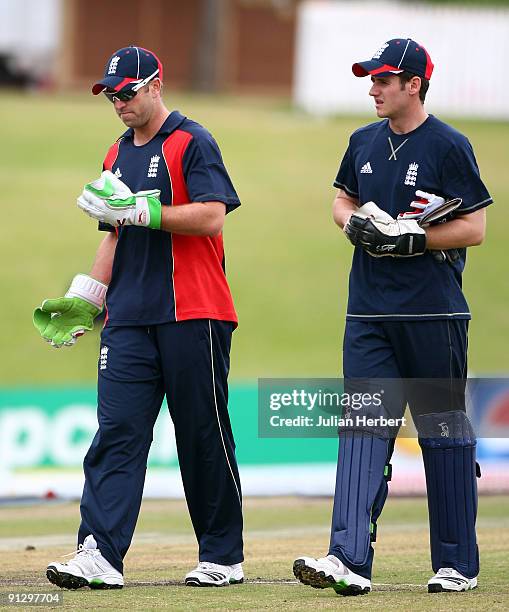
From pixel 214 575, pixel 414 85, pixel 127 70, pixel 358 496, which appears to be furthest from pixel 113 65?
pixel 214 575

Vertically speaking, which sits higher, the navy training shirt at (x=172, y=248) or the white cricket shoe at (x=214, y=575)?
the navy training shirt at (x=172, y=248)

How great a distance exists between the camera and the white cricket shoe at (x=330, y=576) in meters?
5.77

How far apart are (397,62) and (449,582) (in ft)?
7.11

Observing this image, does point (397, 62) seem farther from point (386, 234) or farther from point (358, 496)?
point (358, 496)

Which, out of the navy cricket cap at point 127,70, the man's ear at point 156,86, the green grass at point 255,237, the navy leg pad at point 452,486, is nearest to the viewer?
the navy leg pad at point 452,486

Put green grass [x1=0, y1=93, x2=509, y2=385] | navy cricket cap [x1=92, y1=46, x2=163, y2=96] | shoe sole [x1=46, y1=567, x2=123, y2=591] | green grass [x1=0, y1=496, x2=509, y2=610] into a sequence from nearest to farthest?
green grass [x1=0, y1=496, x2=509, y2=610] → shoe sole [x1=46, y1=567, x2=123, y2=591] → navy cricket cap [x1=92, y1=46, x2=163, y2=96] → green grass [x1=0, y1=93, x2=509, y2=385]

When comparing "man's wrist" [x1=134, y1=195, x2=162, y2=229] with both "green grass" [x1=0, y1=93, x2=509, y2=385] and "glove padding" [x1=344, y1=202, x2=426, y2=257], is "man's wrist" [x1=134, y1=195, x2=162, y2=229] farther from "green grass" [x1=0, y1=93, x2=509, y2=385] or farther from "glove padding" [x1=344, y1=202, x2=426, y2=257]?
"green grass" [x1=0, y1=93, x2=509, y2=385]

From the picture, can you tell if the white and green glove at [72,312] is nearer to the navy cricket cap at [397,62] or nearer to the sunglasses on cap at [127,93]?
the sunglasses on cap at [127,93]

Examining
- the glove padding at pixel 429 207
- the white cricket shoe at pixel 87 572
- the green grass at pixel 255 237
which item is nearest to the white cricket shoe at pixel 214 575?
the white cricket shoe at pixel 87 572

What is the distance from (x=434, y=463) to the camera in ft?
20.1

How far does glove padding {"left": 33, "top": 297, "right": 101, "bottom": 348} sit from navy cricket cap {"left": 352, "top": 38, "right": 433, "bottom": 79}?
166 centimetres

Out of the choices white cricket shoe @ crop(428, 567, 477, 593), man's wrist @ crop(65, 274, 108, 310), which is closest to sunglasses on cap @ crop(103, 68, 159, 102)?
man's wrist @ crop(65, 274, 108, 310)

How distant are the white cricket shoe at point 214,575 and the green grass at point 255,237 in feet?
35.0

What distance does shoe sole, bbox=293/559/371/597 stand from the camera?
5766 mm
